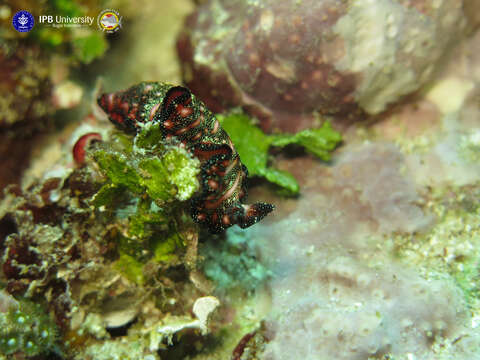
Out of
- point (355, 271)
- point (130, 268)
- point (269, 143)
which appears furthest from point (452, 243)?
point (130, 268)

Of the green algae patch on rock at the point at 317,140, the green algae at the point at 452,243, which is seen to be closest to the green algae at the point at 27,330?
the green algae patch on rock at the point at 317,140

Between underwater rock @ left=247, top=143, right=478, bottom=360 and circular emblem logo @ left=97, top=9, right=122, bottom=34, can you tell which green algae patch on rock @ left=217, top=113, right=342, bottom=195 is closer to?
underwater rock @ left=247, top=143, right=478, bottom=360

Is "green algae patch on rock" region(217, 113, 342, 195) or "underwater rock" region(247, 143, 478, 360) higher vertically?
"green algae patch on rock" region(217, 113, 342, 195)

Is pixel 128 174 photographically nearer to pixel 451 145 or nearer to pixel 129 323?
pixel 129 323

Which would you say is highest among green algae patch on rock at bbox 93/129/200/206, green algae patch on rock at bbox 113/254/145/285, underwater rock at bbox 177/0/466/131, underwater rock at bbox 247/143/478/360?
underwater rock at bbox 177/0/466/131

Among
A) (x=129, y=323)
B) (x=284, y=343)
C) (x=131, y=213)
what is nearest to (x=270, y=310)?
(x=284, y=343)

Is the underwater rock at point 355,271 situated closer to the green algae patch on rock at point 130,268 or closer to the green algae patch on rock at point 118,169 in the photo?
the green algae patch on rock at point 130,268

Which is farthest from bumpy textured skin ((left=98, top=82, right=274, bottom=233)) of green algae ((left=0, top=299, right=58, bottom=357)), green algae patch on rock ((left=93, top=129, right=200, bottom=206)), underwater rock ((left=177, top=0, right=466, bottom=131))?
green algae ((left=0, top=299, right=58, bottom=357))
